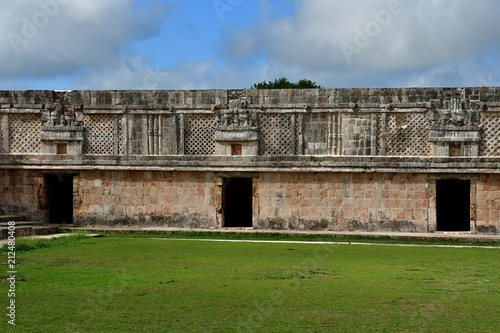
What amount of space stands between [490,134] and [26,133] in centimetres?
1163

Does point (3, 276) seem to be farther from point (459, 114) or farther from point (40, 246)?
point (459, 114)

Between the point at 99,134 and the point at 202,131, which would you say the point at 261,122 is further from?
the point at 99,134

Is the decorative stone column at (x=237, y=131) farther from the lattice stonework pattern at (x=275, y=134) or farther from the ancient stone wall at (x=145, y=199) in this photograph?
the ancient stone wall at (x=145, y=199)

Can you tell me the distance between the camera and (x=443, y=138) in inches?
599

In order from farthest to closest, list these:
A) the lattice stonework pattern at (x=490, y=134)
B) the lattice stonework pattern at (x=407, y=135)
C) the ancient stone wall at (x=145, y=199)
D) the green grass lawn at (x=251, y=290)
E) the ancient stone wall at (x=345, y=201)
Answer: the ancient stone wall at (x=145, y=199)
the lattice stonework pattern at (x=407, y=135)
the ancient stone wall at (x=345, y=201)
the lattice stonework pattern at (x=490, y=134)
the green grass lawn at (x=251, y=290)

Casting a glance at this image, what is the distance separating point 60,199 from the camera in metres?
19.1

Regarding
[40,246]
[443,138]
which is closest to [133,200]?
[40,246]

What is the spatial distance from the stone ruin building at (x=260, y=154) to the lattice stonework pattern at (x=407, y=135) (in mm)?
24

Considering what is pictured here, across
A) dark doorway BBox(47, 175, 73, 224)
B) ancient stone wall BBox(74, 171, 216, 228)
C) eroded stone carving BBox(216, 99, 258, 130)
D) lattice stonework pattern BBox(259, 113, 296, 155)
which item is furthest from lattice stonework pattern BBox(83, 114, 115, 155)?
lattice stonework pattern BBox(259, 113, 296, 155)

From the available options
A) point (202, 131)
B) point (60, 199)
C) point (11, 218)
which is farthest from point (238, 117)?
point (60, 199)

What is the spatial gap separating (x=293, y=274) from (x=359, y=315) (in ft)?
8.63

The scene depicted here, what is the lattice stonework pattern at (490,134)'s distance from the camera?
15.1 m

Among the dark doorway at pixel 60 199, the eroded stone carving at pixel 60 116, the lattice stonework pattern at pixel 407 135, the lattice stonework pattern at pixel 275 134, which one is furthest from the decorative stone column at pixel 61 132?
the lattice stonework pattern at pixel 407 135

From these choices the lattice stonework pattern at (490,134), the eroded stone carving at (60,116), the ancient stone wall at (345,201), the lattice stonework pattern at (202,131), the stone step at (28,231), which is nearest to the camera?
the stone step at (28,231)
